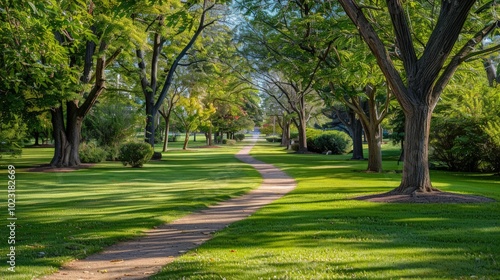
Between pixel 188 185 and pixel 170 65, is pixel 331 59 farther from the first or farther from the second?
pixel 170 65

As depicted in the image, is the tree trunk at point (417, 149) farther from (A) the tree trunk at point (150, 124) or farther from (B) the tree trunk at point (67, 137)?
(A) the tree trunk at point (150, 124)

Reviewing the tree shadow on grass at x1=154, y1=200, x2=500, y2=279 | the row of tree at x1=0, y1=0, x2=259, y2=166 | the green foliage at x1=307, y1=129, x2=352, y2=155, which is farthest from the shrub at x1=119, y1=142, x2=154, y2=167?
the green foliage at x1=307, y1=129, x2=352, y2=155

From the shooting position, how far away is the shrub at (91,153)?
1374 inches

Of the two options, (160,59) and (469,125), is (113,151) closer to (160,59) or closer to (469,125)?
(160,59)

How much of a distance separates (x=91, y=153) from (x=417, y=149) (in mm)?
26232

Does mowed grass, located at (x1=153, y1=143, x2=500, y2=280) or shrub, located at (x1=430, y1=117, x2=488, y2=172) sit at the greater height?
shrub, located at (x1=430, y1=117, x2=488, y2=172)

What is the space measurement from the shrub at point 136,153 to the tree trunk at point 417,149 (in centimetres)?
2033

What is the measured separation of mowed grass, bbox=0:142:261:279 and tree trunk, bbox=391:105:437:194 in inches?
218

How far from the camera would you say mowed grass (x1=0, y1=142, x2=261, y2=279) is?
8.24m

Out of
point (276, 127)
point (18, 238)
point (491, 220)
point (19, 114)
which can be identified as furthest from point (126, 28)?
point (276, 127)

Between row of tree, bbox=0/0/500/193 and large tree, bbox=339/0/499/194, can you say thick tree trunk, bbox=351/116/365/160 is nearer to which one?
row of tree, bbox=0/0/500/193

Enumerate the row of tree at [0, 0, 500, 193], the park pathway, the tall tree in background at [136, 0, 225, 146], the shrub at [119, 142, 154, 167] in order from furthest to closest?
the tall tree in background at [136, 0, 225, 146] → the shrub at [119, 142, 154, 167] → the row of tree at [0, 0, 500, 193] → the park pathway

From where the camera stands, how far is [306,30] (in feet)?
61.5

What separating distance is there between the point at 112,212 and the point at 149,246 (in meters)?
4.26
